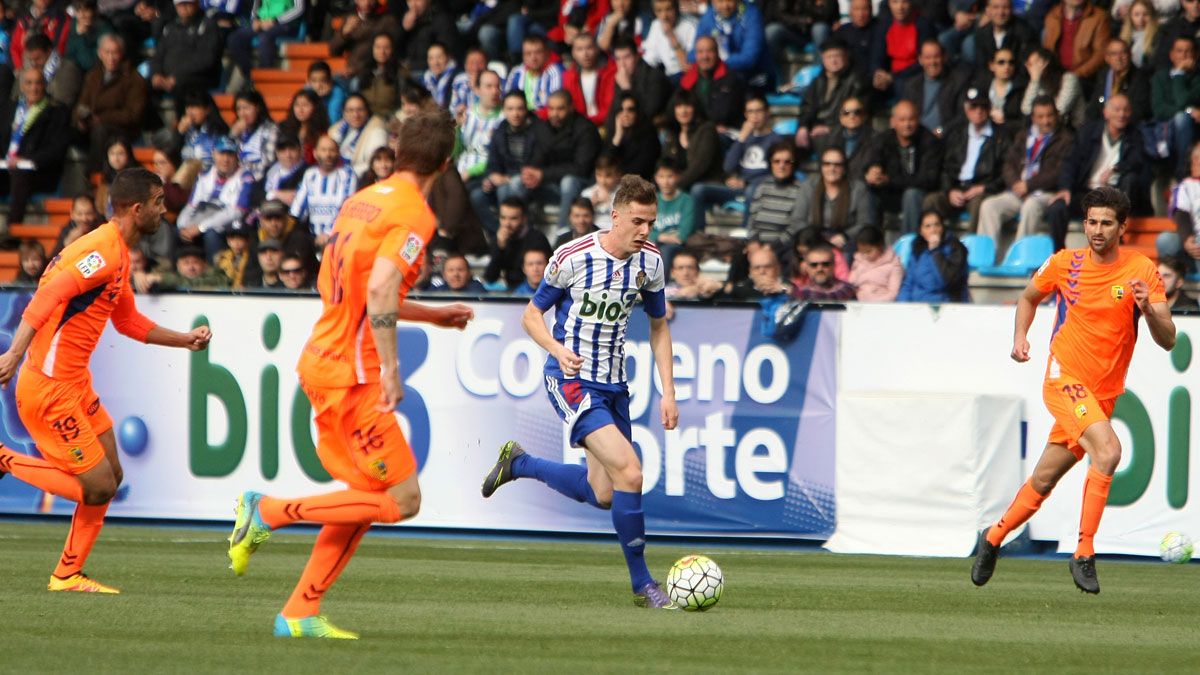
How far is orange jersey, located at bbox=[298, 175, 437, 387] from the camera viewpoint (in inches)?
274

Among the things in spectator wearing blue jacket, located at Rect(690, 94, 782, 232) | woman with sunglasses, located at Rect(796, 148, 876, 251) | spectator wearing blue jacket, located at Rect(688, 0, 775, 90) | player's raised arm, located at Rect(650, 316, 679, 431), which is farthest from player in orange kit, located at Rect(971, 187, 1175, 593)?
spectator wearing blue jacket, located at Rect(688, 0, 775, 90)

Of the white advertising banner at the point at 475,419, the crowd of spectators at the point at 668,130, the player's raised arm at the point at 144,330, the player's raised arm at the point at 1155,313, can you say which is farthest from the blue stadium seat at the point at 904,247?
the player's raised arm at the point at 144,330

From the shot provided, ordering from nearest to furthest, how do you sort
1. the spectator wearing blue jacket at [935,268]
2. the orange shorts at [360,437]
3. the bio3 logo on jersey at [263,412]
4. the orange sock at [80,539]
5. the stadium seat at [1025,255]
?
the orange shorts at [360,437] < the orange sock at [80,539] < the bio3 logo on jersey at [263,412] < the spectator wearing blue jacket at [935,268] < the stadium seat at [1025,255]

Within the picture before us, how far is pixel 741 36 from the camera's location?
18891mm

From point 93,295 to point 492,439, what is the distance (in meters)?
5.12

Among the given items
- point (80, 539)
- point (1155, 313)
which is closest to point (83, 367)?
point (80, 539)

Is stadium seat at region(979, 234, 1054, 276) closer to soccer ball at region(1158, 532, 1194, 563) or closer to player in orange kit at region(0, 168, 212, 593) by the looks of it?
soccer ball at region(1158, 532, 1194, 563)

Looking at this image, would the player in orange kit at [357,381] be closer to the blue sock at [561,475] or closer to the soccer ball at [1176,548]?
the blue sock at [561,475]

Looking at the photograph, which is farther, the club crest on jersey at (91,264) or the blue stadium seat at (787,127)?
the blue stadium seat at (787,127)

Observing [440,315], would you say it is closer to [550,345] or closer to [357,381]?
[357,381]

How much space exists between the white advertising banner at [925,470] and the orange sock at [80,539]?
5937 mm

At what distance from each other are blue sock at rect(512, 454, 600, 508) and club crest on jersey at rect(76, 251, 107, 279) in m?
2.82

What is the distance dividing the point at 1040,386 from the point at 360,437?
7.40m

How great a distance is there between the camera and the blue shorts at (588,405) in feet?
30.3
